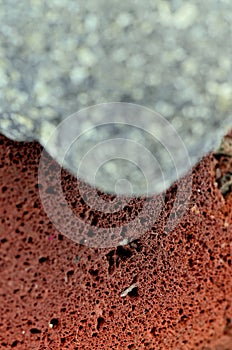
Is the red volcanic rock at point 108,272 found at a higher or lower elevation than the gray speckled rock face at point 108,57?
lower

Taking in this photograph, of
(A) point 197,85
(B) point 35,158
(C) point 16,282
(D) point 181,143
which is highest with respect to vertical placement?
(A) point 197,85

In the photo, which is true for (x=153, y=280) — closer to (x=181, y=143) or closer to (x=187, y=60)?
(x=181, y=143)

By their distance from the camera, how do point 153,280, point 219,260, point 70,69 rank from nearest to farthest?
point 70,69 → point 153,280 → point 219,260

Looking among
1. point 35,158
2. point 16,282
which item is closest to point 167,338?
point 16,282

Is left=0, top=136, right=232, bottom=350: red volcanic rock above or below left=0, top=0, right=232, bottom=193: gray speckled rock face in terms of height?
below
